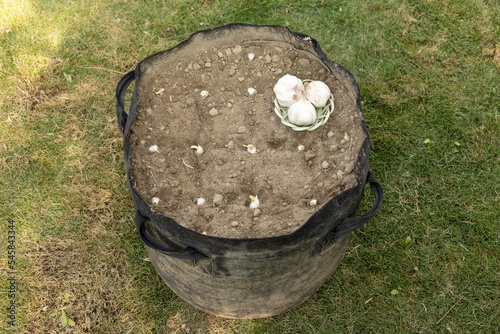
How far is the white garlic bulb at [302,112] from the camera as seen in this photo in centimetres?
227

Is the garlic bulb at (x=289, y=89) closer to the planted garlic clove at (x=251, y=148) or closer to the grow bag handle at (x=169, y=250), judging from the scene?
the planted garlic clove at (x=251, y=148)

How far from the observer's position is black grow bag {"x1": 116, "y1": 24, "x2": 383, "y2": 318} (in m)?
1.78

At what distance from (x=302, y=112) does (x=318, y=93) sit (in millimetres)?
137

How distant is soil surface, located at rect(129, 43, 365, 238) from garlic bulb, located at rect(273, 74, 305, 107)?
186mm

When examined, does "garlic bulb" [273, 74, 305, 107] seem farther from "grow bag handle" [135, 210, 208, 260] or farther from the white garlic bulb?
"grow bag handle" [135, 210, 208, 260]

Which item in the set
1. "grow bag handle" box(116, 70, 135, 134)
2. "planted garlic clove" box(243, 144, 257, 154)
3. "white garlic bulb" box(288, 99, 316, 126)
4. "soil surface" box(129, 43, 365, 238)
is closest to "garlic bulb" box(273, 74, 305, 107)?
"white garlic bulb" box(288, 99, 316, 126)

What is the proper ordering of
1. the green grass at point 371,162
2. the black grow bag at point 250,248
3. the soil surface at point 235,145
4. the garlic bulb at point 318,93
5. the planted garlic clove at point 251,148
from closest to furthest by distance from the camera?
the black grow bag at point 250,248 → the soil surface at point 235,145 → the garlic bulb at point 318,93 → the planted garlic clove at point 251,148 → the green grass at point 371,162

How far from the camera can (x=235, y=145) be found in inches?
94.5

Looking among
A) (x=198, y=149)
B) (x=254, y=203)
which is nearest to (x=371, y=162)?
(x=254, y=203)

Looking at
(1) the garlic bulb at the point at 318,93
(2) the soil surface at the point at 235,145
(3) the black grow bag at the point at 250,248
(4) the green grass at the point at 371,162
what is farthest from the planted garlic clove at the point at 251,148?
(4) the green grass at the point at 371,162

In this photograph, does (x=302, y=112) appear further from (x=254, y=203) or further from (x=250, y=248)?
(x=250, y=248)

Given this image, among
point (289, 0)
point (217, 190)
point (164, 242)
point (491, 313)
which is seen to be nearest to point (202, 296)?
point (164, 242)

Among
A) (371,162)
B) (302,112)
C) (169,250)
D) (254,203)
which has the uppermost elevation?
(302,112)

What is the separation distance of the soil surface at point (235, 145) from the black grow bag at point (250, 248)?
0.09m
